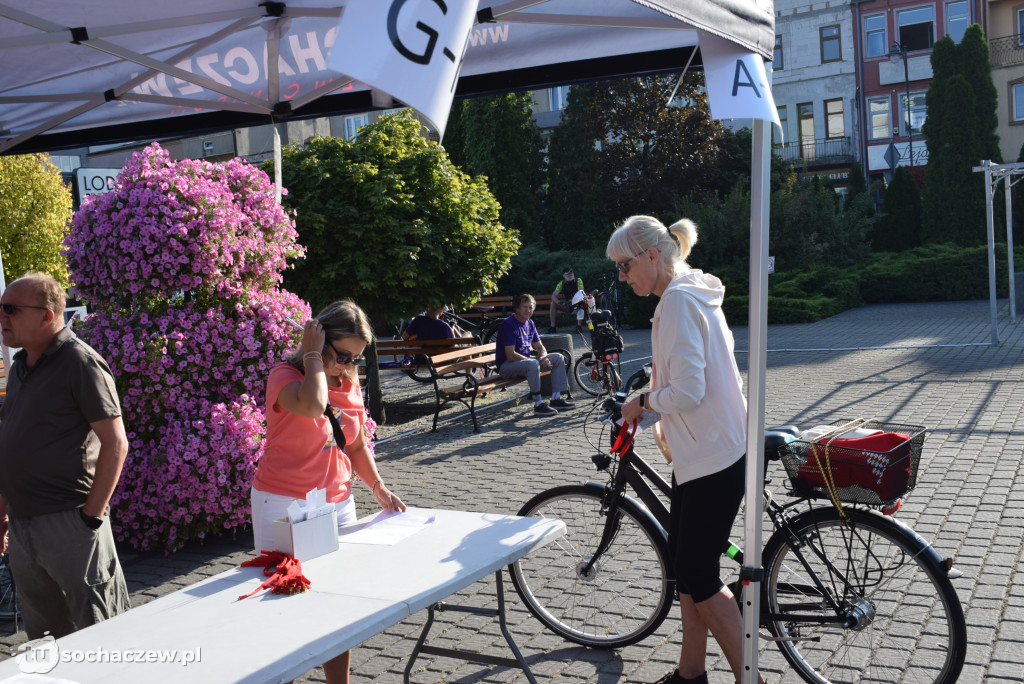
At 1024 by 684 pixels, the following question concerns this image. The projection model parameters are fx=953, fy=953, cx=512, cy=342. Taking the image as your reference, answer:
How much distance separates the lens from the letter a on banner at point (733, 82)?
2.94m

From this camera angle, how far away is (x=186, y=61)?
5.41 m

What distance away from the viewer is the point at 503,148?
33344mm

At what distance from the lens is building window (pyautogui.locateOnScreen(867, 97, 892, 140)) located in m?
44.1

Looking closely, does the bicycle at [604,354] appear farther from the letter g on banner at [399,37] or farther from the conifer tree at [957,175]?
the conifer tree at [957,175]

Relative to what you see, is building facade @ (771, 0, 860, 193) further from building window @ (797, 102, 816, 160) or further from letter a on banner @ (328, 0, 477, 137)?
letter a on banner @ (328, 0, 477, 137)

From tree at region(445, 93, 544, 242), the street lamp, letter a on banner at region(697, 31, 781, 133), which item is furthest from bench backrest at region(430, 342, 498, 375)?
the street lamp

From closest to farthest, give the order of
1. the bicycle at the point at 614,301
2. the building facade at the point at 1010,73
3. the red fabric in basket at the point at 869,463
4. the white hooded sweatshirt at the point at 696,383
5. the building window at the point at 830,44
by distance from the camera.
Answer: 1. the white hooded sweatshirt at the point at 696,383
2. the red fabric in basket at the point at 869,463
3. the bicycle at the point at 614,301
4. the building facade at the point at 1010,73
5. the building window at the point at 830,44

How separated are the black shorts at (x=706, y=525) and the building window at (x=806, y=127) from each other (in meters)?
45.5

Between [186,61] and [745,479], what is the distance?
3.94 meters

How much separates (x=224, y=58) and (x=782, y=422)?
6833 millimetres

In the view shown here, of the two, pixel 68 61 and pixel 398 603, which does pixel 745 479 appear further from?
pixel 68 61

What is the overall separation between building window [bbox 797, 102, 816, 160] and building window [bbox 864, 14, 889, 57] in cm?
357

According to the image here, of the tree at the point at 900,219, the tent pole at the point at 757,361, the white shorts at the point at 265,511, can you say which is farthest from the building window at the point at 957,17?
the white shorts at the point at 265,511

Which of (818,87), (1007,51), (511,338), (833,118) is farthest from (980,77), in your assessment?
(511,338)
